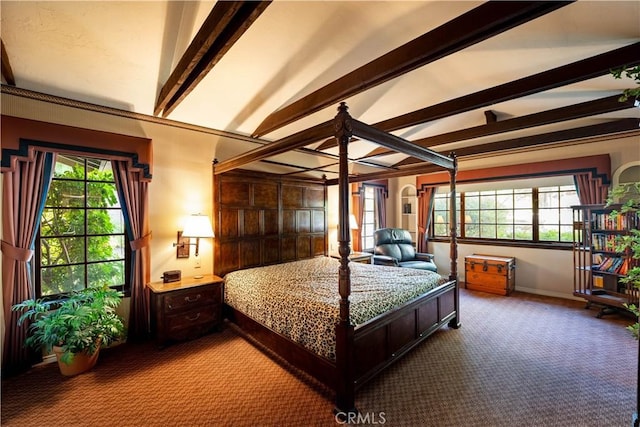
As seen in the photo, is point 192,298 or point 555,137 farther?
point 555,137

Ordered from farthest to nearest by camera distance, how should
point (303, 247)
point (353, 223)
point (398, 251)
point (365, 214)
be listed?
point (365, 214)
point (398, 251)
point (353, 223)
point (303, 247)

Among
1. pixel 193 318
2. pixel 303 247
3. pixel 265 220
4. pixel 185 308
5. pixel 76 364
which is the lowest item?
pixel 76 364

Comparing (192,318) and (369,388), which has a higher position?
(192,318)

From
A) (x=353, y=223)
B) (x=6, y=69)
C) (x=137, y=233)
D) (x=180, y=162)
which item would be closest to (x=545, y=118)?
(x=353, y=223)

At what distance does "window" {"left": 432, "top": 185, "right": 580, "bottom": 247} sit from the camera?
15.8ft

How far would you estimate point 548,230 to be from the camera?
195 inches

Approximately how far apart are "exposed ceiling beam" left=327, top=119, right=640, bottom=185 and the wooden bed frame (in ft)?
1.58

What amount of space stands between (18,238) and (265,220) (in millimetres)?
2579

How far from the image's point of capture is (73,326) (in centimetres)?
244

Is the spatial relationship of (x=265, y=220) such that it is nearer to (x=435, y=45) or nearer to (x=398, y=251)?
(x=398, y=251)

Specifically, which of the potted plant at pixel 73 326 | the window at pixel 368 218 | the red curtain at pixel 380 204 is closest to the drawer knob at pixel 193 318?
the potted plant at pixel 73 326

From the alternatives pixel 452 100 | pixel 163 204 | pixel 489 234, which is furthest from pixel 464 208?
pixel 163 204

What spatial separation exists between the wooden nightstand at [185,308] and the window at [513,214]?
5.10m

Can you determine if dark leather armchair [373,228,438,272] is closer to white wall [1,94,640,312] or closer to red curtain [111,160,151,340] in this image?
white wall [1,94,640,312]
